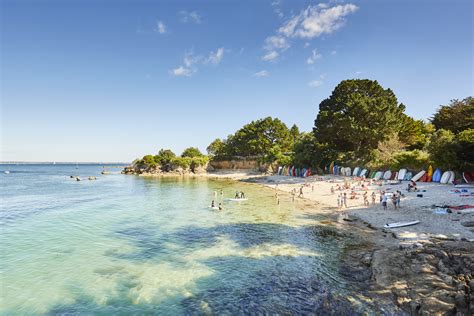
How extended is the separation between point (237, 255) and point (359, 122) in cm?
4158

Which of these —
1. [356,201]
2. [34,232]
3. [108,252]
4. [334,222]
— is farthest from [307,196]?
[34,232]

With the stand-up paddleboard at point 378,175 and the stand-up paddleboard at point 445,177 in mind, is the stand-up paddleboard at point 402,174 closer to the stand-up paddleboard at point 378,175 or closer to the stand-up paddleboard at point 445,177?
the stand-up paddleboard at point 378,175

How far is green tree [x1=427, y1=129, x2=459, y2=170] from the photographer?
30.3 metres

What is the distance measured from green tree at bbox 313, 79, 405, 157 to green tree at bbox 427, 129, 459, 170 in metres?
15.4

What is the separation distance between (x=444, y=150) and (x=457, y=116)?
58.1ft

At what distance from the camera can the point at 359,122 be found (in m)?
48.8

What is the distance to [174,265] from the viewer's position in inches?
548

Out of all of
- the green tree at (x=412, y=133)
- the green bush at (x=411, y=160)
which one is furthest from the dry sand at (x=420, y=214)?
the green tree at (x=412, y=133)

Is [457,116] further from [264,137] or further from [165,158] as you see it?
[165,158]

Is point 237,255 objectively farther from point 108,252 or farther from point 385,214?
point 385,214

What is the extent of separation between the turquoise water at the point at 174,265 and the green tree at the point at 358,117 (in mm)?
29803

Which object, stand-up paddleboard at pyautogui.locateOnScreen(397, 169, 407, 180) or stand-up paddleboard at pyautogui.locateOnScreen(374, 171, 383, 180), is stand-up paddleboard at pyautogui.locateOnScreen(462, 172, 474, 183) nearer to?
stand-up paddleboard at pyautogui.locateOnScreen(397, 169, 407, 180)

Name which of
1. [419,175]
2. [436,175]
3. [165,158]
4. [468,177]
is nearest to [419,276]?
[468,177]

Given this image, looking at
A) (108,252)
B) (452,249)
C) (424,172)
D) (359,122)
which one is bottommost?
(108,252)
